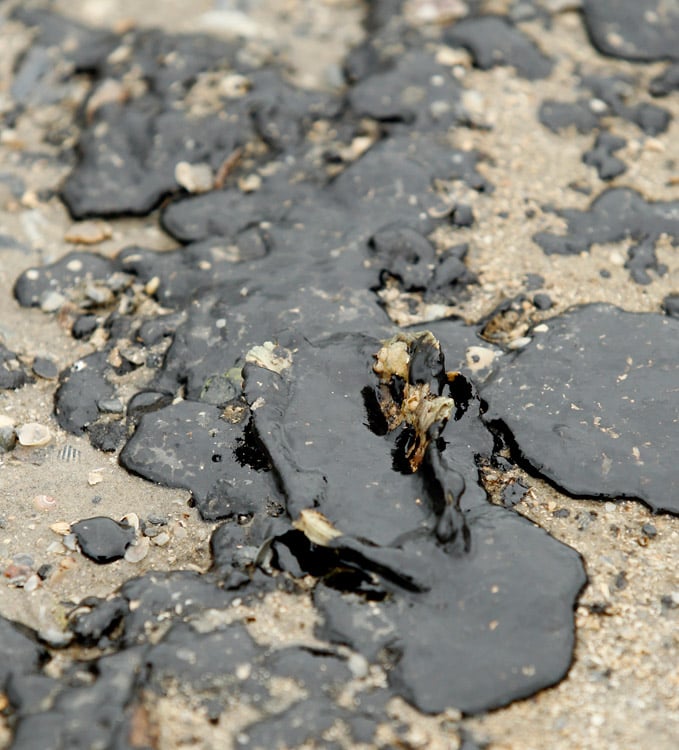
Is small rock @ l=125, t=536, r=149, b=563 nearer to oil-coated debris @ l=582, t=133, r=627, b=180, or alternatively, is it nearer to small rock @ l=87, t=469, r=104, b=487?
small rock @ l=87, t=469, r=104, b=487

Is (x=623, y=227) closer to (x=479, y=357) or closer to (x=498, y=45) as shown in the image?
(x=479, y=357)

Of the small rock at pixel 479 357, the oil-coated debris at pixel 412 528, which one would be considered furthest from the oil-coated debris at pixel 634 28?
the oil-coated debris at pixel 412 528

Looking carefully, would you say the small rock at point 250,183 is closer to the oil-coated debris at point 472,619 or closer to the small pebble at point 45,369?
the small pebble at point 45,369

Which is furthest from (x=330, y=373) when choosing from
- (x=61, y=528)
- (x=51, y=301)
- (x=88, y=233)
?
(x=88, y=233)

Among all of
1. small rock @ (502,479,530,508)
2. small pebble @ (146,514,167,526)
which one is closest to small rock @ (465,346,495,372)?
small rock @ (502,479,530,508)

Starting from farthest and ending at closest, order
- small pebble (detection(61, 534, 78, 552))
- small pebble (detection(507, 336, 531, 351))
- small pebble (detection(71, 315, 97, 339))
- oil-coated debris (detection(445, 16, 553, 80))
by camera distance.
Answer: oil-coated debris (detection(445, 16, 553, 80)) → small pebble (detection(71, 315, 97, 339)) → small pebble (detection(507, 336, 531, 351)) → small pebble (detection(61, 534, 78, 552))
